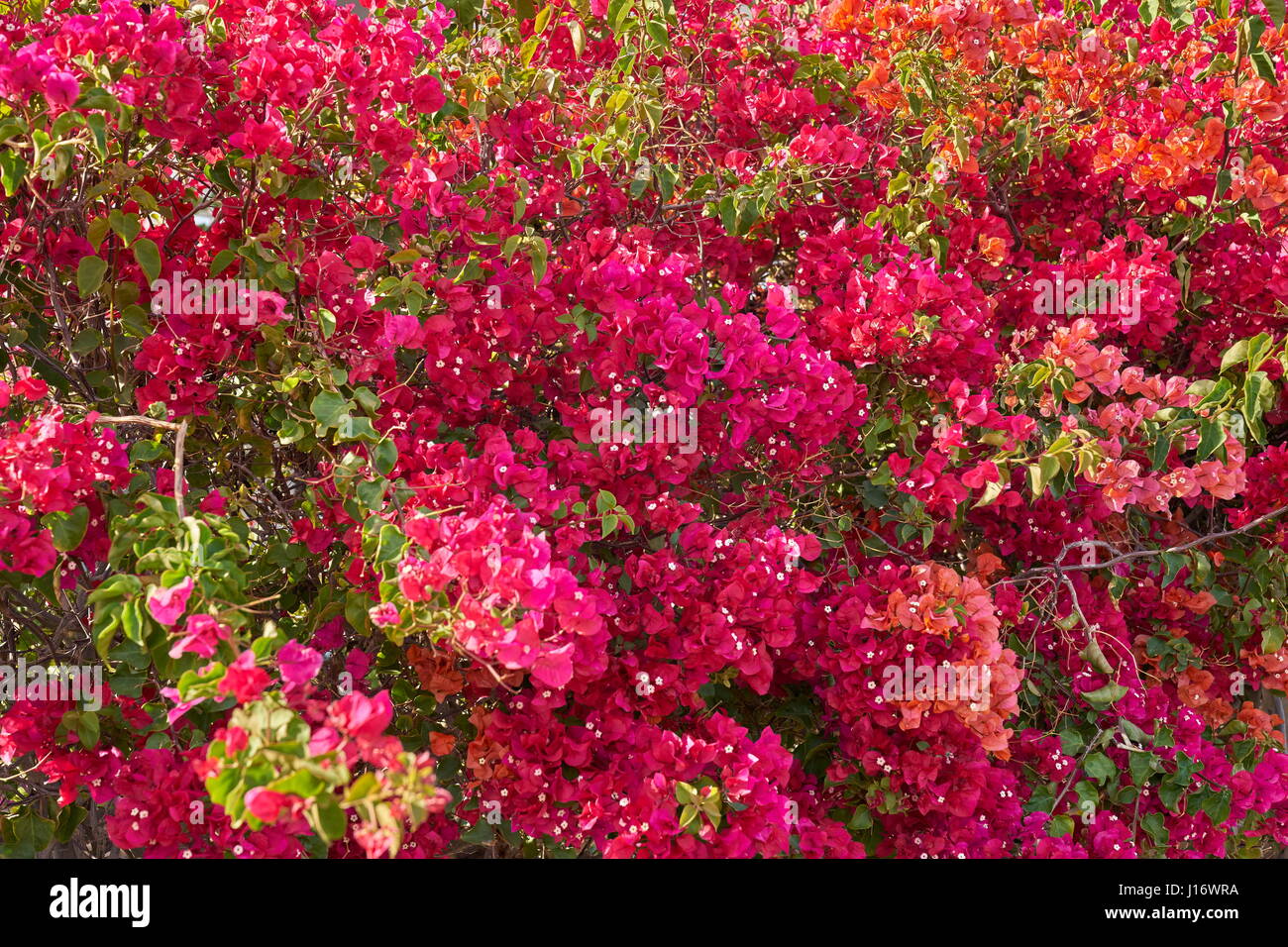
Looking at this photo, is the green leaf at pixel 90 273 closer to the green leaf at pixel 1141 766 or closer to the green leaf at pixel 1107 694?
the green leaf at pixel 1107 694

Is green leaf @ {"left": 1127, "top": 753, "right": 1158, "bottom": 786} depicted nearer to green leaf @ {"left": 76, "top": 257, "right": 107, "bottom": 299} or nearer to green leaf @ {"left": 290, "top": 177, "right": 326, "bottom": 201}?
green leaf @ {"left": 290, "top": 177, "right": 326, "bottom": 201}

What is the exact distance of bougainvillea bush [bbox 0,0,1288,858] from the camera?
4.46ft

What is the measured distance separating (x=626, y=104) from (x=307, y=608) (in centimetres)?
108

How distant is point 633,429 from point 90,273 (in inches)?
31.9

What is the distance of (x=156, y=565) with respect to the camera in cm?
114

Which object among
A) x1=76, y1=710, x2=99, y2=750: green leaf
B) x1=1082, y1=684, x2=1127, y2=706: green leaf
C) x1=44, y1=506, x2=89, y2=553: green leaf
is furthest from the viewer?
x1=1082, y1=684, x2=1127, y2=706: green leaf

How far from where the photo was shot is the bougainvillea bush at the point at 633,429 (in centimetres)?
136

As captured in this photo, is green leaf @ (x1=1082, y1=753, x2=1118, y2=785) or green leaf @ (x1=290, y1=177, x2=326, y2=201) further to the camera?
green leaf @ (x1=1082, y1=753, x2=1118, y2=785)

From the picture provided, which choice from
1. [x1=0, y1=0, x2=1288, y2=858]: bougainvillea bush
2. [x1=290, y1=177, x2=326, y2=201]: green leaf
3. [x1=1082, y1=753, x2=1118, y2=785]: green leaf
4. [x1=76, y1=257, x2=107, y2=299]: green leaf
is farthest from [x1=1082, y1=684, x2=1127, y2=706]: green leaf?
[x1=76, y1=257, x2=107, y2=299]: green leaf

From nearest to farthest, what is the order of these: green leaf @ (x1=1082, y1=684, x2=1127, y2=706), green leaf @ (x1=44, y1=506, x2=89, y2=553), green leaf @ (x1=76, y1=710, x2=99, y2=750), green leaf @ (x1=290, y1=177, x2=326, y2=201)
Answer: green leaf @ (x1=44, y1=506, x2=89, y2=553) < green leaf @ (x1=76, y1=710, x2=99, y2=750) < green leaf @ (x1=290, y1=177, x2=326, y2=201) < green leaf @ (x1=1082, y1=684, x2=1127, y2=706)

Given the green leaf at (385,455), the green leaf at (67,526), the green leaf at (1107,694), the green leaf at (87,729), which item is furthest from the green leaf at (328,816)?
the green leaf at (1107,694)

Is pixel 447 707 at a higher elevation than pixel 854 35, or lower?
lower

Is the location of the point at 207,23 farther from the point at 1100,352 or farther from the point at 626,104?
the point at 1100,352
